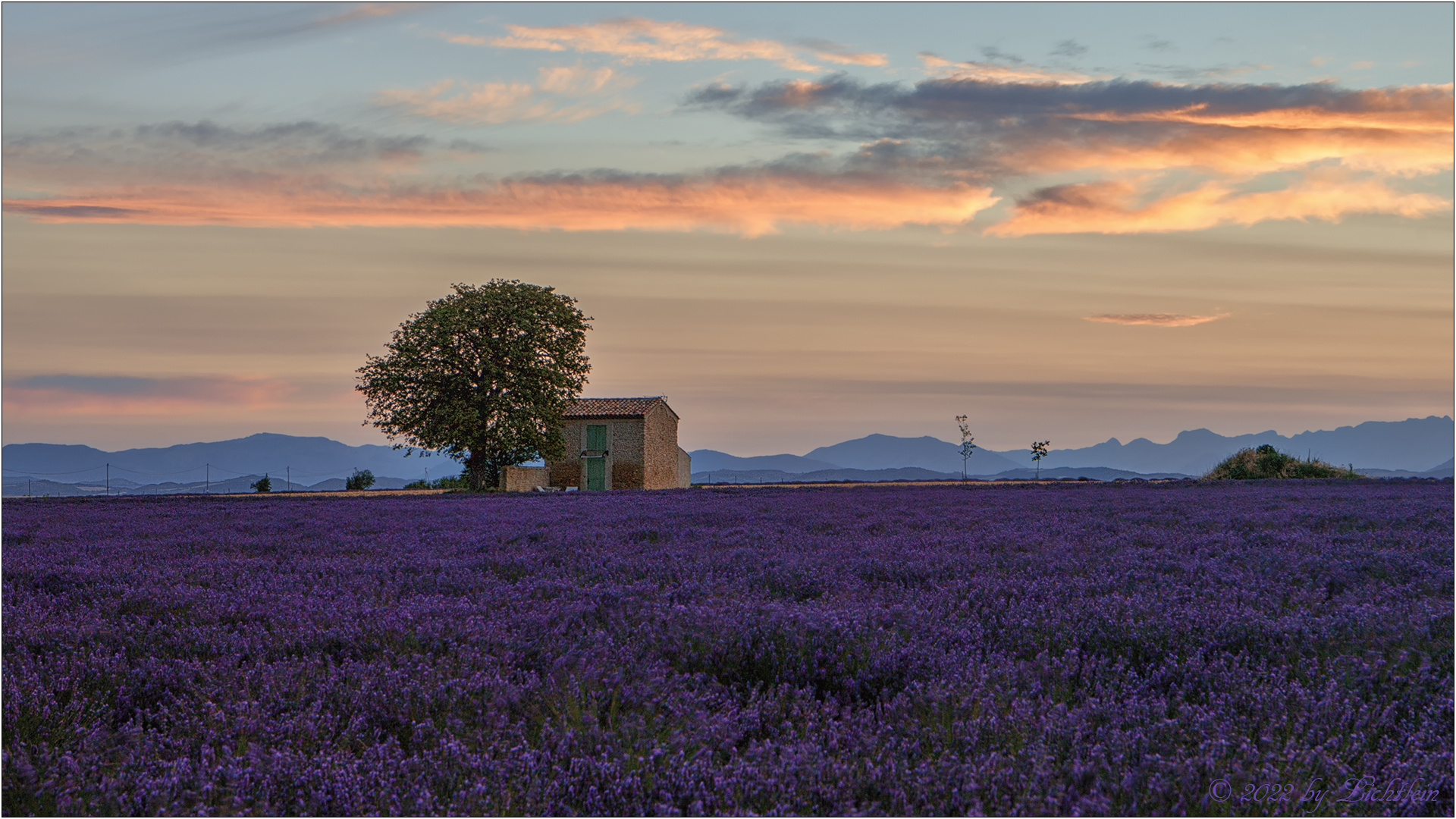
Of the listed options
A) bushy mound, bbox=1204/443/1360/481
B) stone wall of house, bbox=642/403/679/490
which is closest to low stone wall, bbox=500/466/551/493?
stone wall of house, bbox=642/403/679/490

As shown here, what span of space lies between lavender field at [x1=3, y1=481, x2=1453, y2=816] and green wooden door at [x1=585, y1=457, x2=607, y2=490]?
1553 inches

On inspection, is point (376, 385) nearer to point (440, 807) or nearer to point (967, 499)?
point (967, 499)

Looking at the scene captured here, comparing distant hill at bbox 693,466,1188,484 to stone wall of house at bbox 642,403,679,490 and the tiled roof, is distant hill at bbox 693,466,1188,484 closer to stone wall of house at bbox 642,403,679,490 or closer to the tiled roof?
stone wall of house at bbox 642,403,679,490

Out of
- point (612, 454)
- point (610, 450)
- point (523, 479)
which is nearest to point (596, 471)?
point (612, 454)

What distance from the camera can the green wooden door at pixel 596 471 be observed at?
157 ft

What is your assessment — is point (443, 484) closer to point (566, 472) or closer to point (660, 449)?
point (566, 472)

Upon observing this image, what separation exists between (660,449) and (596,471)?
12.3ft

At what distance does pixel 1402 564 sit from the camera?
7.24 m

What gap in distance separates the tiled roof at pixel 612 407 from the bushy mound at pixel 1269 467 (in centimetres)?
2558

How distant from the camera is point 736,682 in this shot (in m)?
4.12

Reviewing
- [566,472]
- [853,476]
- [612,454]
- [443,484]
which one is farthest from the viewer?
[853,476]

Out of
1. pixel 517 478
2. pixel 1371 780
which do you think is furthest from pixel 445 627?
pixel 517 478

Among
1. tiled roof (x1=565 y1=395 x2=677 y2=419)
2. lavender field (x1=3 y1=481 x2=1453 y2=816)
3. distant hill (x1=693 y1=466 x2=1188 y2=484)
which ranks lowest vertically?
distant hill (x1=693 y1=466 x2=1188 y2=484)

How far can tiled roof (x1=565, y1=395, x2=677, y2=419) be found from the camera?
48.6 meters
